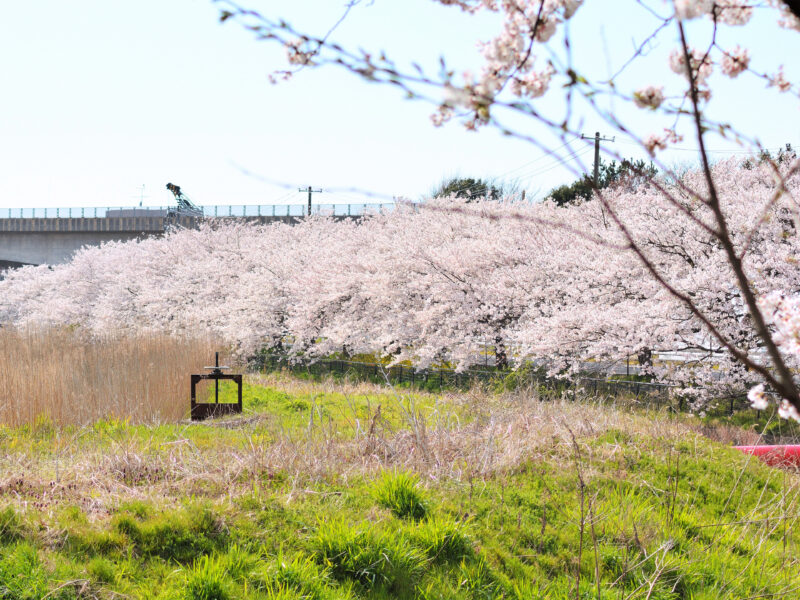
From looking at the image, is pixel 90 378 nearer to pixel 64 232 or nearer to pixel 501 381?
→ pixel 501 381

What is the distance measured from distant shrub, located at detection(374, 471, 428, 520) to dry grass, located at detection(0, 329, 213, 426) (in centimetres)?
567

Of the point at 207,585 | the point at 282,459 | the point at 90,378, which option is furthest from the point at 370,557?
the point at 90,378

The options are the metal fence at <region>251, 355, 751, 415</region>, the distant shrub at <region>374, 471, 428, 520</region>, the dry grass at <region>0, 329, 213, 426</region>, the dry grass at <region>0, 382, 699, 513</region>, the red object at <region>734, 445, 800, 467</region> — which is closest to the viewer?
the distant shrub at <region>374, 471, 428, 520</region>

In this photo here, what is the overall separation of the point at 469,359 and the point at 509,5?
16.9 meters

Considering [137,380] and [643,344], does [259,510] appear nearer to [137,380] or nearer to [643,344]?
[137,380]

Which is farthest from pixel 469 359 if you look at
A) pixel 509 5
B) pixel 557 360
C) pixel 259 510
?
pixel 509 5

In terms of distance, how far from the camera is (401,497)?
547cm

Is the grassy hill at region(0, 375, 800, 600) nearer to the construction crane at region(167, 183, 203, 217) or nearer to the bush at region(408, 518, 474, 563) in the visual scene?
the bush at region(408, 518, 474, 563)

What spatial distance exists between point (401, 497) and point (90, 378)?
7.75 metres

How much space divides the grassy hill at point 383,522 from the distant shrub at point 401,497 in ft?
0.05

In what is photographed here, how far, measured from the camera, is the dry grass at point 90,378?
395 inches

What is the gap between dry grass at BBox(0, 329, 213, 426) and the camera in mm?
10039

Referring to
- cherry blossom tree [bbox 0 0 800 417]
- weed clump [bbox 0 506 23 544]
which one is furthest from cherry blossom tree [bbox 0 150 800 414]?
weed clump [bbox 0 506 23 544]

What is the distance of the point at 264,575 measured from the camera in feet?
14.3
